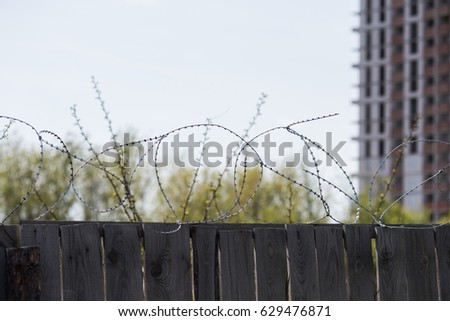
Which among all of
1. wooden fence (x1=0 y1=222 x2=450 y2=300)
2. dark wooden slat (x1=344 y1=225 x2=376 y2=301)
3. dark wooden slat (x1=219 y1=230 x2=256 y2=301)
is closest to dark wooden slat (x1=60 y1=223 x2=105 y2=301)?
wooden fence (x1=0 y1=222 x2=450 y2=300)

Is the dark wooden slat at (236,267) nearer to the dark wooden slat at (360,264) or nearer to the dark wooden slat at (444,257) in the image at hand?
the dark wooden slat at (360,264)

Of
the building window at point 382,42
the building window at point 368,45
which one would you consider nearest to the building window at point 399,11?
the building window at point 382,42

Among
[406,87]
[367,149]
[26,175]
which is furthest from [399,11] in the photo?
[26,175]

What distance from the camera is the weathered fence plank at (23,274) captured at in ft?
19.4

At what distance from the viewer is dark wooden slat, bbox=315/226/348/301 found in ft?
21.6

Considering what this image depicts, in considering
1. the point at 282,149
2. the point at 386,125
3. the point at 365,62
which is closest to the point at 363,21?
the point at 365,62

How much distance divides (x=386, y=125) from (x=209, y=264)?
104443 mm

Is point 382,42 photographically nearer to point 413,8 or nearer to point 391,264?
point 413,8

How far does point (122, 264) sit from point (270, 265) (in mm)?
970

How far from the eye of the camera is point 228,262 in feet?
21.0

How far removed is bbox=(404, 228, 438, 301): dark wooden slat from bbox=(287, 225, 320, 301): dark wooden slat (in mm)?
717

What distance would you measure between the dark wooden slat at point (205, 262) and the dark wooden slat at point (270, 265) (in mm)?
283

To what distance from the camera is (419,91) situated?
107500mm

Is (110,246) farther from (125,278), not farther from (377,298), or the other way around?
(377,298)
